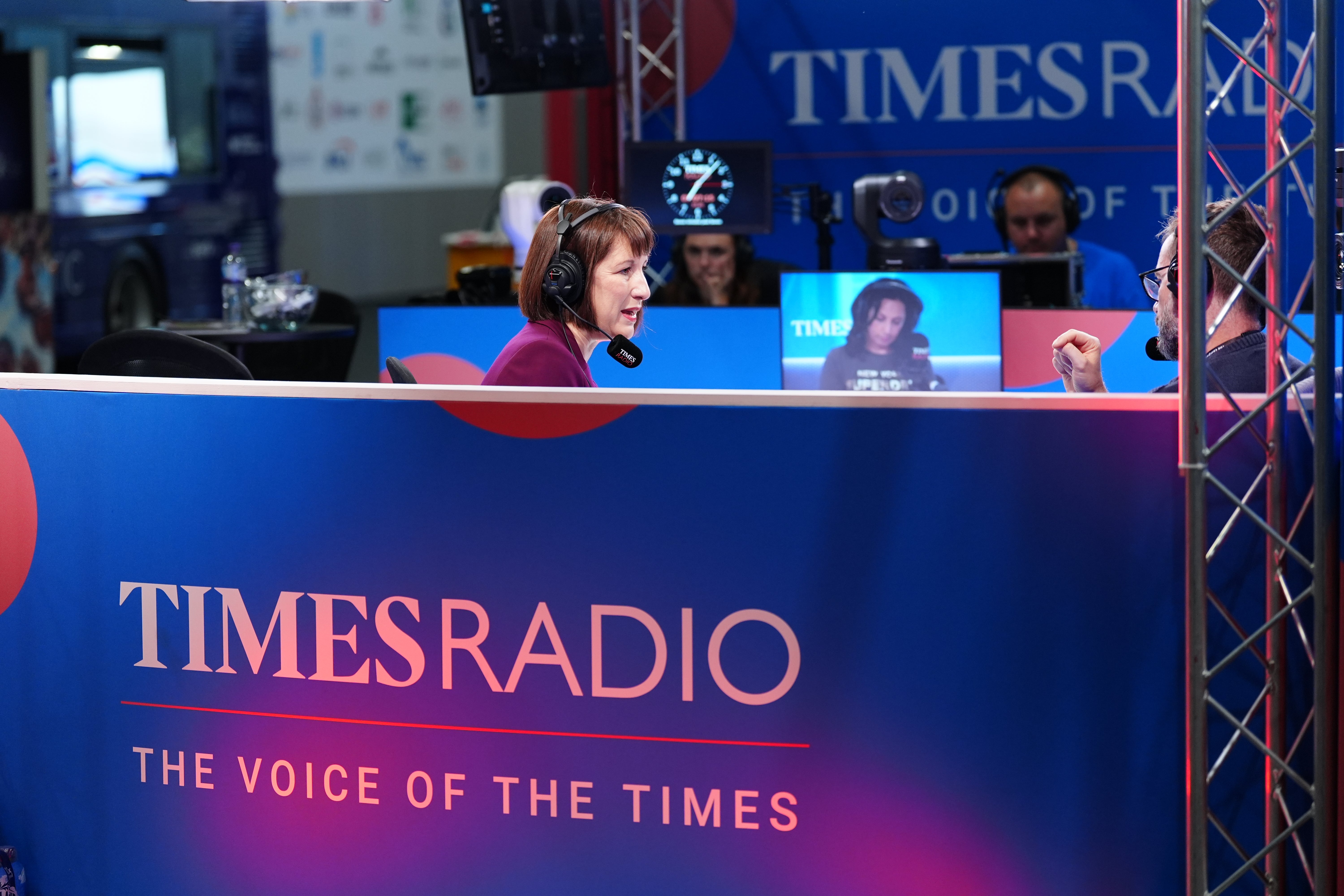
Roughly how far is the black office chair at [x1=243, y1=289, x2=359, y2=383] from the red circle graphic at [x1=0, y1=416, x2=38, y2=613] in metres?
2.39

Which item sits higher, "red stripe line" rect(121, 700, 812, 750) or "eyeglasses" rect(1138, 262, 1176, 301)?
Result: "eyeglasses" rect(1138, 262, 1176, 301)

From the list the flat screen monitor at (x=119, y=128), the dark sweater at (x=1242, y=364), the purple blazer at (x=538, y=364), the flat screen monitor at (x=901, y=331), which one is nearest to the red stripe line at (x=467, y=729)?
the purple blazer at (x=538, y=364)

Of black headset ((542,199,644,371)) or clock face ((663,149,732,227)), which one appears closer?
black headset ((542,199,644,371))

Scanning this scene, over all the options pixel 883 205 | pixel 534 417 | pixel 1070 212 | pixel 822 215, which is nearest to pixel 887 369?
pixel 883 205

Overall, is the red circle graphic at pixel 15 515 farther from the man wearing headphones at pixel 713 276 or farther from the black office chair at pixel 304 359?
the man wearing headphones at pixel 713 276

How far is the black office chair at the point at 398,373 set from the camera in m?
2.82

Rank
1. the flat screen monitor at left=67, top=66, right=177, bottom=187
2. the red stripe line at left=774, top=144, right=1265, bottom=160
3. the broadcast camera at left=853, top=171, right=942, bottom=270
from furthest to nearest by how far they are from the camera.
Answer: the flat screen monitor at left=67, top=66, right=177, bottom=187 < the red stripe line at left=774, top=144, right=1265, bottom=160 < the broadcast camera at left=853, top=171, right=942, bottom=270

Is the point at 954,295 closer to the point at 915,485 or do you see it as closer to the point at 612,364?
the point at 612,364

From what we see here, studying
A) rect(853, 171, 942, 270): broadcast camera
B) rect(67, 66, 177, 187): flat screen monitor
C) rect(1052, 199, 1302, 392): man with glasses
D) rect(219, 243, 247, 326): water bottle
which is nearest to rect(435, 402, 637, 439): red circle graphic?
rect(1052, 199, 1302, 392): man with glasses

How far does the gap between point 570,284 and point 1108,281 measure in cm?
348

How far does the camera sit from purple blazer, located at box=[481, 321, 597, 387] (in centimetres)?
260

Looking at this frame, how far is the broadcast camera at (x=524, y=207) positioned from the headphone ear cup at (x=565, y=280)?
276 centimetres

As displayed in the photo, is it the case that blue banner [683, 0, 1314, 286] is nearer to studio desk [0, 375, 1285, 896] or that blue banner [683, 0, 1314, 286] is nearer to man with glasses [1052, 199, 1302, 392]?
man with glasses [1052, 199, 1302, 392]

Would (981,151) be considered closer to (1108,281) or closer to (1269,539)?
(1108,281)
